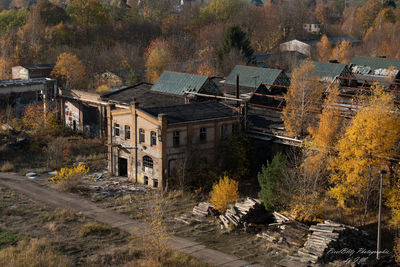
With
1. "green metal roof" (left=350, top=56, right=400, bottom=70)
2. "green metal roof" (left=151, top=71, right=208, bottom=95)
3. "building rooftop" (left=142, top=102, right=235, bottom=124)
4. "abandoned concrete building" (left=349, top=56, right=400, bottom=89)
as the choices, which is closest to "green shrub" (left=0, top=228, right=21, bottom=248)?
"building rooftop" (left=142, top=102, right=235, bottom=124)

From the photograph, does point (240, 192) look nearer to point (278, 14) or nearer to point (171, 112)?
point (171, 112)

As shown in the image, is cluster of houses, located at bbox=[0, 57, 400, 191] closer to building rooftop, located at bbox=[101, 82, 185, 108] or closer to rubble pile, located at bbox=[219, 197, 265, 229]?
building rooftop, located at bbox=[101, 82, 185, 108]

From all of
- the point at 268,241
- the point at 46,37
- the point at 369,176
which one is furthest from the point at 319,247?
the point at 46,37

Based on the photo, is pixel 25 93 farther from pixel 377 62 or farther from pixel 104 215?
pixel 377 62

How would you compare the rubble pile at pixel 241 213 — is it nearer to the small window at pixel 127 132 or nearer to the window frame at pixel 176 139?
the window frame at pixel 176 139

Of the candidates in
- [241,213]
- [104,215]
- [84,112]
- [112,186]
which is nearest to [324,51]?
[84,112]
